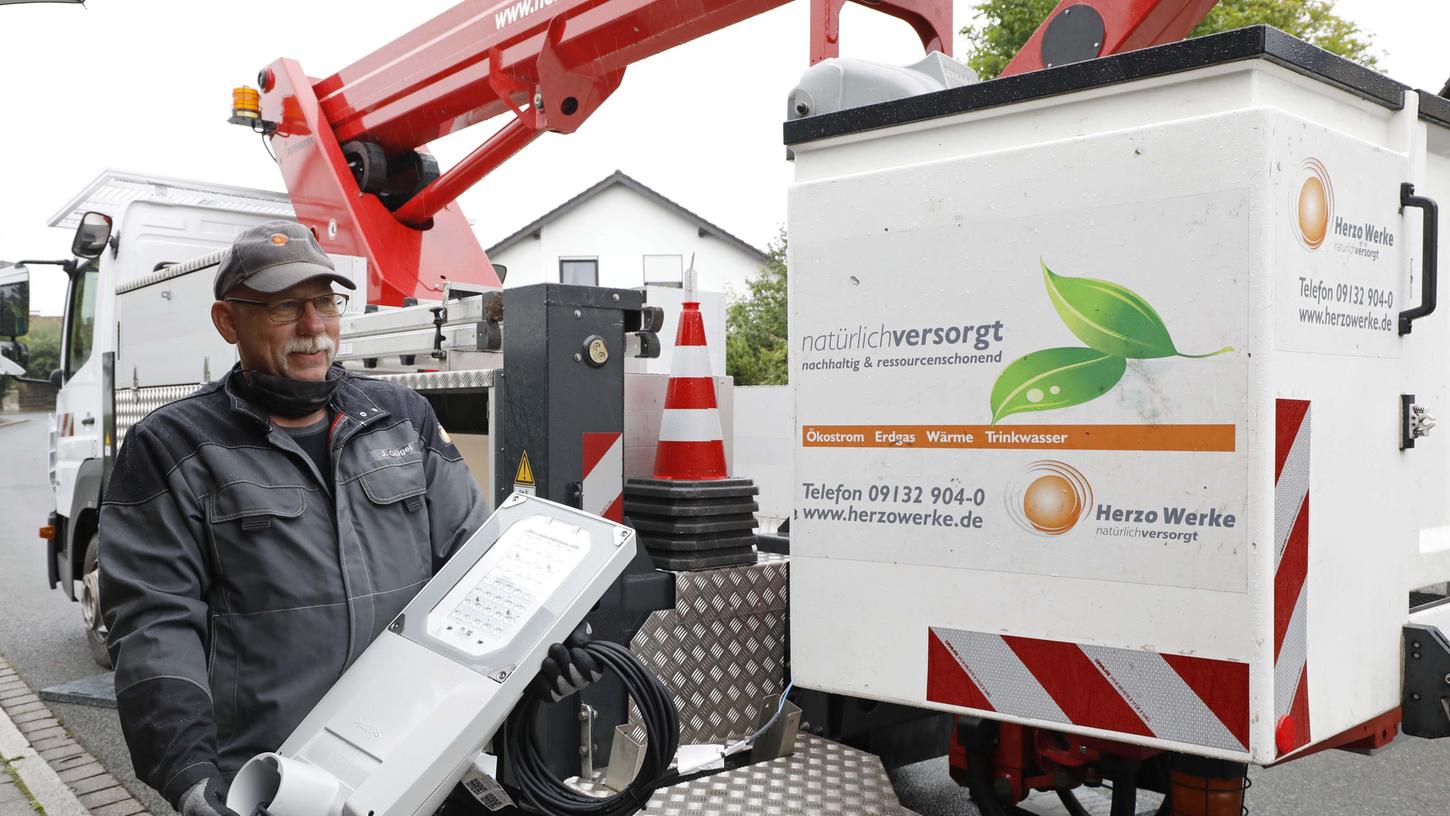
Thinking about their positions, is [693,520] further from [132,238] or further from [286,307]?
[132,238]

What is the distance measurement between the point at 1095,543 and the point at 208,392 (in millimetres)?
1904

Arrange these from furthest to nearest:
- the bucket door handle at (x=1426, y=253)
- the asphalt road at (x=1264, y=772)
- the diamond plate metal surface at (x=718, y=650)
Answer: the asphalt road at (x=1264, y=772) → the diamond plate metal surface at (x=718, y=650) → the bucket door handle at (x=1426, y=253)

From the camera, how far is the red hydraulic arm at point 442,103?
5055 millimetres

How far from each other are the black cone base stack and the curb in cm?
270

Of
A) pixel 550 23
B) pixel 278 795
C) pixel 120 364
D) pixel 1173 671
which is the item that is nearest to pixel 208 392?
pixel 278 795

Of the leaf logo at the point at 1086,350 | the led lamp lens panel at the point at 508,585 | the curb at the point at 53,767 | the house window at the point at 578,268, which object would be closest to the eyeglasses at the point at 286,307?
the led lamp lens panel at the point at 508,585

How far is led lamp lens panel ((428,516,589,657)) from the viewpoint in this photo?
2.08m

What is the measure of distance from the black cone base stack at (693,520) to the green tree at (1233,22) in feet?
55.1

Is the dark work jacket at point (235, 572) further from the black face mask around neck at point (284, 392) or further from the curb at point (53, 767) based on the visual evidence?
the curb at point (53, 767)

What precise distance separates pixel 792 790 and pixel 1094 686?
38.1 inches

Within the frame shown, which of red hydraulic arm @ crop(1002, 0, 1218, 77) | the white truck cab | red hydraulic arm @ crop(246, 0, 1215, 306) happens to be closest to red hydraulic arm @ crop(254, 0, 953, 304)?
red hydraulic arm @ crop(246, 0, 1215, 306)

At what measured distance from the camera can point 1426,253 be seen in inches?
104

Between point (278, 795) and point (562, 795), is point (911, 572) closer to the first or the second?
point (562, 795)

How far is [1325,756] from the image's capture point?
5219mm
